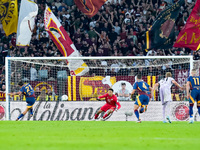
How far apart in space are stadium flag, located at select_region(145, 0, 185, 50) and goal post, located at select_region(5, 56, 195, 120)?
0.66m

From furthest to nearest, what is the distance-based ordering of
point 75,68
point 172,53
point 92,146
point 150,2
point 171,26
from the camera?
point 150,2 < point 172,53 < point 75,68 < point 171,26 < point 92,146

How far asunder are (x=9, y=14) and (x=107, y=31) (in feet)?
20.4

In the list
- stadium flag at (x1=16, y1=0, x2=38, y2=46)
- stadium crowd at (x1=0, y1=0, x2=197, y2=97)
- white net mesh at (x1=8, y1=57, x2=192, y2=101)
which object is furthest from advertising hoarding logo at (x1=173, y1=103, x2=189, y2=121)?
stadium flag at (x1=16, y1=0, x2=38, y2=46)

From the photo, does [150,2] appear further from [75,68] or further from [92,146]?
[92,146]

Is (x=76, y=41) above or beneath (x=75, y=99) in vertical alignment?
above

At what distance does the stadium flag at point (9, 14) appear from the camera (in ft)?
79.7

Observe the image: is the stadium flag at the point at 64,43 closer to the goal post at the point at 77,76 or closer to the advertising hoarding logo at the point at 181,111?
the goal post at the point at 77,76

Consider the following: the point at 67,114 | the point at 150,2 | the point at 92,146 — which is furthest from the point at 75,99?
the point at 92,146

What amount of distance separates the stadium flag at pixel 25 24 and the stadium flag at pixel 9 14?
0.46m

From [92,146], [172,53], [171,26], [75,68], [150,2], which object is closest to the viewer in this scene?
[92,146]

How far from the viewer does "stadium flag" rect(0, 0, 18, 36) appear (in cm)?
2430

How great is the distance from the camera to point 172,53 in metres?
26.9

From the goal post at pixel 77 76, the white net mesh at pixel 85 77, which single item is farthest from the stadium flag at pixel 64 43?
the white net mesh at pixel 85 77

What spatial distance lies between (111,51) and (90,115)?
6395mm
